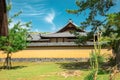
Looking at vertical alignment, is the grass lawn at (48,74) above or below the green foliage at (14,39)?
below

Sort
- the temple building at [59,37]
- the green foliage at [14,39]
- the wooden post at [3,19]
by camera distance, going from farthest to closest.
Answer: the temple building at [59,37]
the green foliage at [14,39]
the wooden post at [3,19]

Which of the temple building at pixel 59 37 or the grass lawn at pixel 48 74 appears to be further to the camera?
the temple building at pixel 59 37

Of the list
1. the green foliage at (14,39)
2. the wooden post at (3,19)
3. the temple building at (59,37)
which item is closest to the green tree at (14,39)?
the green foliage at (14,39)

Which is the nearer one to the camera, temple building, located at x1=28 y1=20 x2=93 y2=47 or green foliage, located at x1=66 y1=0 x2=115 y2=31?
green foliage, located at x1=66 y1=0 x2=115 y2=31

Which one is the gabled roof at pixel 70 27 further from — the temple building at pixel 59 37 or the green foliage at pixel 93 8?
the green foliage at pixel 93 8

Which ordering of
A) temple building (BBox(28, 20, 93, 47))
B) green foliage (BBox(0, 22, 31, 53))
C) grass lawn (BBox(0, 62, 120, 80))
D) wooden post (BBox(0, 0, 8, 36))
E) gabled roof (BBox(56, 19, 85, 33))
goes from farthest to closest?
gabled roof (BBox(56, 19, 85, 33))
temple building (BBox(28, 20, 93, 47))
green foliage (BBox(0, 22, 31, 53))
grass lawn (BBox(0, 62, 120, 80))
wooden post (BBox(0, 0, 8, 36))

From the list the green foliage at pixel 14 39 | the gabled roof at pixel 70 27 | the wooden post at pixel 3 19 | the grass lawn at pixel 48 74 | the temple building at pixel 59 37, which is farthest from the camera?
the gabled roof at pixel 70 27

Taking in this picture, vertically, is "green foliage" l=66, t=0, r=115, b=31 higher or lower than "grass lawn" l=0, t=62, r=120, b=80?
higher

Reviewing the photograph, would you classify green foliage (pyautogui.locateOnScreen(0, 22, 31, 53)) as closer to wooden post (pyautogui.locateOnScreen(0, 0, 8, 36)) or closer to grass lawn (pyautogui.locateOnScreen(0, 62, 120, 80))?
grass lawn (pyautogui.locateOnScreen(0, 62, 120, 80))

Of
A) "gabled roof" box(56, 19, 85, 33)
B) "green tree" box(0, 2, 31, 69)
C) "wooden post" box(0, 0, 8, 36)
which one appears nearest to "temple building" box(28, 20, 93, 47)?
"gabled roof" box(56, 19, 85, 33)

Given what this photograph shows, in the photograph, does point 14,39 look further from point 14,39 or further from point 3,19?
point 3,19

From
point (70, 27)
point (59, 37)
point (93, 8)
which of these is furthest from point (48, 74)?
point (70, 27)

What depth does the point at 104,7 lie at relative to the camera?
30.2 meters

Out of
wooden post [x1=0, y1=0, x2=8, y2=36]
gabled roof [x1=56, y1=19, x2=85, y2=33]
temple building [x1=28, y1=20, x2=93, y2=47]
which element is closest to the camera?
wooden post [x1=0, y1=0, x2=8, y2=36]
